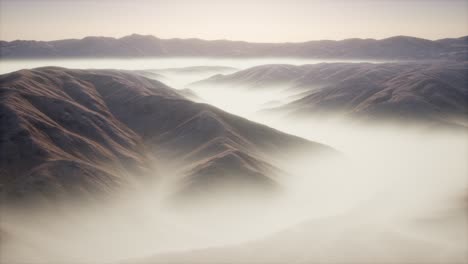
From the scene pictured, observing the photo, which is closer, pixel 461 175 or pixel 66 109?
pixel 66 109

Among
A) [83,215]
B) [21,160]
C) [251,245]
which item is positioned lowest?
[251,245]

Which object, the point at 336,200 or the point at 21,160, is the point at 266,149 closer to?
the point at 336,200

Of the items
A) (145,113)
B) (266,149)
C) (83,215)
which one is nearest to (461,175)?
(266,149)

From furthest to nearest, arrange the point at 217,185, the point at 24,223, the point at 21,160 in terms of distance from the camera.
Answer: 1. the point at 217,185
2. the point at 21,160
3. the point at 24,223

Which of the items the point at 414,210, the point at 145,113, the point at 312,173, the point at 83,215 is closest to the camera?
the point at 83,215

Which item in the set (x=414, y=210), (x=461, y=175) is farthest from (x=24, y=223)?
(x=461, y=175)

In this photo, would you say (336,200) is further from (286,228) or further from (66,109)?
(66,109)

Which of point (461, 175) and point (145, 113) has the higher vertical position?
point (145, 113)
